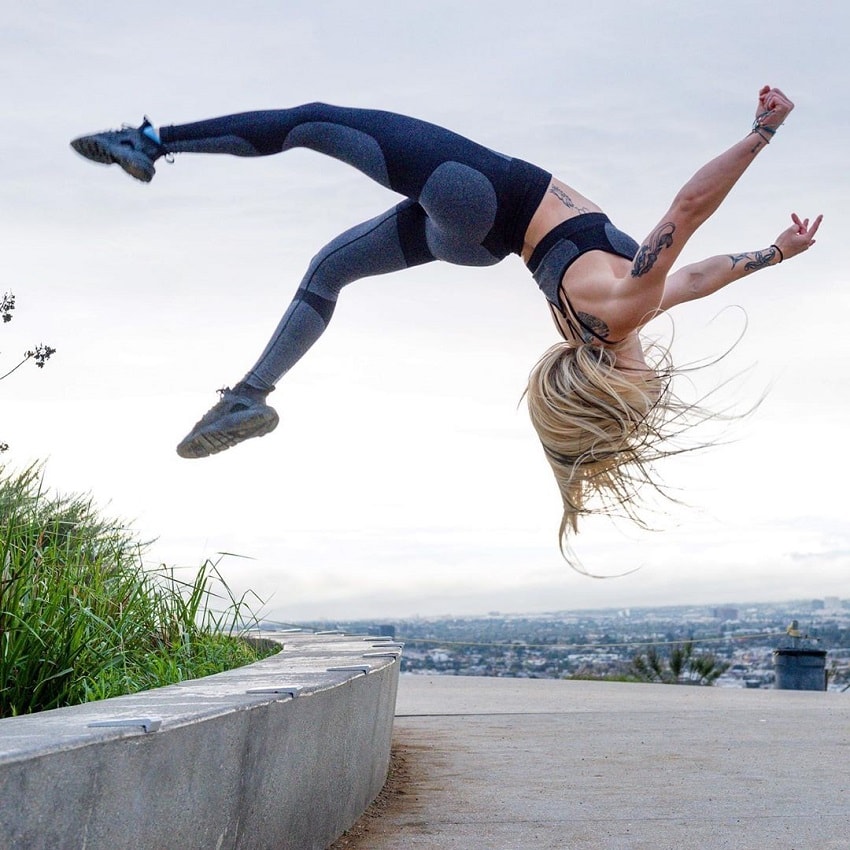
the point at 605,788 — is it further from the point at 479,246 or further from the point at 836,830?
the point at 479,246

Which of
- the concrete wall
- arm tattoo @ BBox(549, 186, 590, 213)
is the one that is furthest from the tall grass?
arm tattoo @ BBox(549, 186, 590, 213)

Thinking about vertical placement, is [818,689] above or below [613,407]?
below

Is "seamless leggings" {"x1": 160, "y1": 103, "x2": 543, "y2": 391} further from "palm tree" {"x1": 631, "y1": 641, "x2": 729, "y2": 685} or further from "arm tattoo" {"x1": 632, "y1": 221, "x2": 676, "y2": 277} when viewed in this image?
"palm tree" {"x1": 631, "y1": 641, "x2": 729, "y2": 685}

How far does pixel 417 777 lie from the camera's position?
408cm

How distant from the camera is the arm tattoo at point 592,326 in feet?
12.7

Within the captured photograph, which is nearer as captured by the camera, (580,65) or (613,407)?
(613,407)

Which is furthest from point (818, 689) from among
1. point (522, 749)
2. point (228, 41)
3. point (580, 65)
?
point (228, 41)

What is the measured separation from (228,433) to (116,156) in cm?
105

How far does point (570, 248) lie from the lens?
3768 millimetres

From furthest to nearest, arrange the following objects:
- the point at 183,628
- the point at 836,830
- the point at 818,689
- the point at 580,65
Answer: the point at 818,689, the point at 580,65, the point at 183,628, the point at 836,830

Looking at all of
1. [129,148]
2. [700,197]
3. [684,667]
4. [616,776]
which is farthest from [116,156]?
[684,667]

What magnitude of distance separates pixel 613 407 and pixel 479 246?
80cm

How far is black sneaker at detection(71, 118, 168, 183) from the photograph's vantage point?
3.75m

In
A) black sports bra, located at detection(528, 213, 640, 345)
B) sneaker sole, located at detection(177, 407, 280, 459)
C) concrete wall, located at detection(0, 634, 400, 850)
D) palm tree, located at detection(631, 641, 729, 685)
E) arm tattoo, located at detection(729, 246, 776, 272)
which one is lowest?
concrete wall, located at detection(0, 634, 400, 850)
